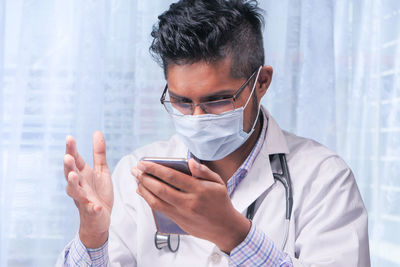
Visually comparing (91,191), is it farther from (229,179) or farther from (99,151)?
(229,179)

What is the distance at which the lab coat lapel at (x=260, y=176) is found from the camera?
4.58 feet

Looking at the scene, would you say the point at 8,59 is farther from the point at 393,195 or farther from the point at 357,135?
the point at 393,195

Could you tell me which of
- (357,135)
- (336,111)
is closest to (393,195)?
(357,135)

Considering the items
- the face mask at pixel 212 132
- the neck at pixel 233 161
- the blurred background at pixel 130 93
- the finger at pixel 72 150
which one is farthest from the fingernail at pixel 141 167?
the blurred background at pixel 130 93

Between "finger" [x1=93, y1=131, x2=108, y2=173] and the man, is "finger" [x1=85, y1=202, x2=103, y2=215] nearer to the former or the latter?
the man

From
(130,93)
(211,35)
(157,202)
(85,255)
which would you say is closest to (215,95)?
(211,35)

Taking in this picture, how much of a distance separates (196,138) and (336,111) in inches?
41.1

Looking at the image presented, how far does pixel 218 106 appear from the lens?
132cm

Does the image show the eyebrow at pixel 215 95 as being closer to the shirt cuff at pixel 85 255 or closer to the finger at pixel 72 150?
the finger at pixel 72 150

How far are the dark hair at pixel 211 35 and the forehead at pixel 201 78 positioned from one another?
0.02 meters

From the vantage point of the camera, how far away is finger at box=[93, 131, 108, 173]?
1.23 metres

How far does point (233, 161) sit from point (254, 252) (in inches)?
19.7

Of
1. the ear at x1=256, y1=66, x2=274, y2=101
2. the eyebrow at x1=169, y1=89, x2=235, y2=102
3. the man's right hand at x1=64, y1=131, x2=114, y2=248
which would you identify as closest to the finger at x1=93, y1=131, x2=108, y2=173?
the man's right hand at x1=64, y1=131, x2=114, y2=248

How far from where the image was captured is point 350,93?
2.14 m
